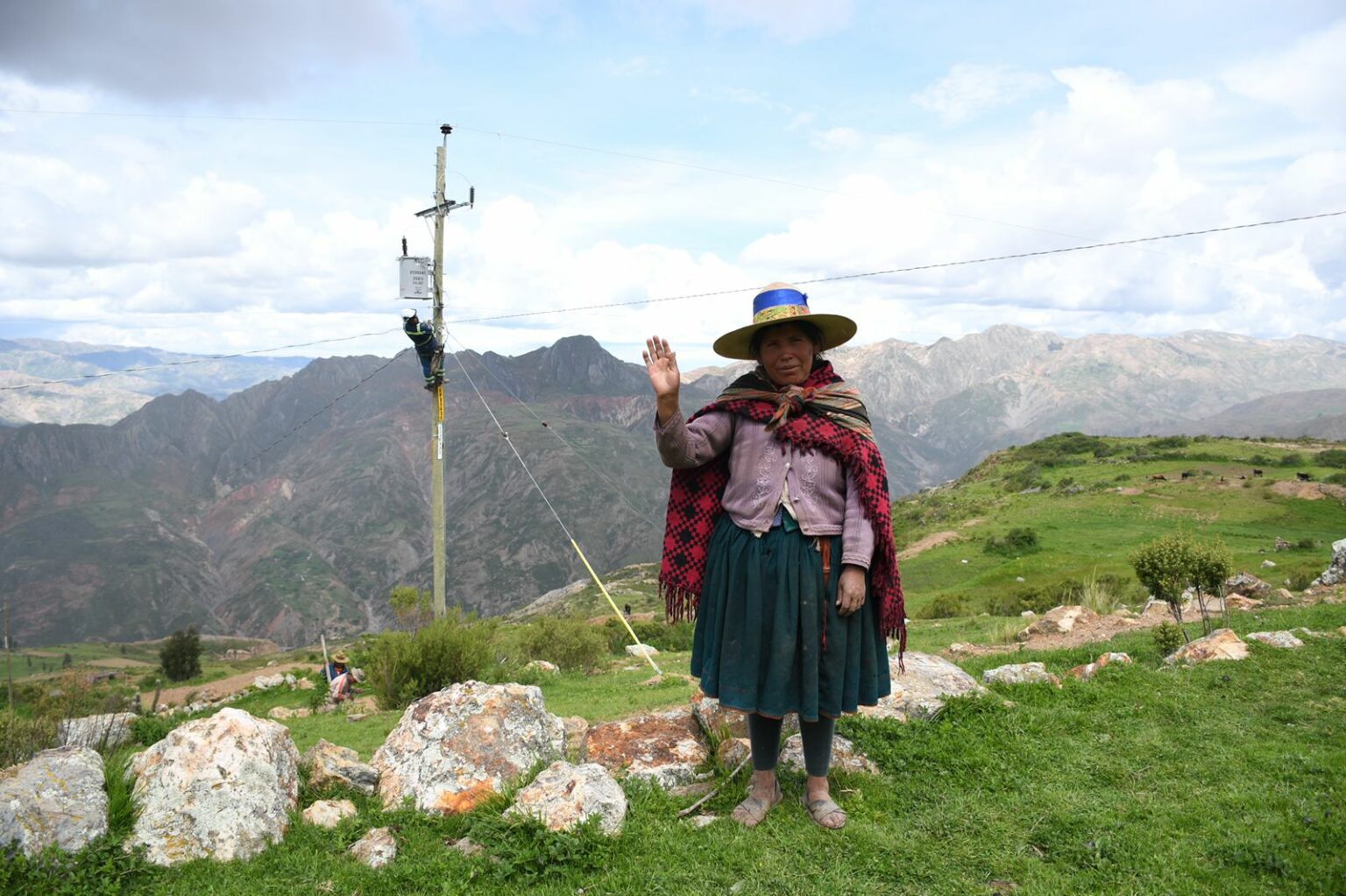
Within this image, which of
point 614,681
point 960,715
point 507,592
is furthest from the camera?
point 507,592

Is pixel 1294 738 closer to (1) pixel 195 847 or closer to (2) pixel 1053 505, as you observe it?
(1) pixel 195 847

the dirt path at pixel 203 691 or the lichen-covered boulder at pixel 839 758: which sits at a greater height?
the lichen-covered boulder at pixel 839 758

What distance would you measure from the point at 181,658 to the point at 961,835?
33249mm

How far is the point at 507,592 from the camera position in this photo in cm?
15212

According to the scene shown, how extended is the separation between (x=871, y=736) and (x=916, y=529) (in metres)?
41.7

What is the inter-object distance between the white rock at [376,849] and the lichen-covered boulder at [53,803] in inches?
50.4

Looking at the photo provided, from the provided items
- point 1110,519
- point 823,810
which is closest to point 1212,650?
point 823,810

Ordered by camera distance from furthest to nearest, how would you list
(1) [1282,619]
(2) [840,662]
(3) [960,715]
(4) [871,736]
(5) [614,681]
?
1. (5) [614,681]
2. (1) [1282,619]
3. (3) [960,715]
4. (4) [871,736]
5. (2) [840,662]

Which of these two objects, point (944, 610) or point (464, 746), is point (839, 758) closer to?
point (464, 746)

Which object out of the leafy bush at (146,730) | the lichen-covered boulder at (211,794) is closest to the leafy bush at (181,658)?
the leafy bush at (146,730)

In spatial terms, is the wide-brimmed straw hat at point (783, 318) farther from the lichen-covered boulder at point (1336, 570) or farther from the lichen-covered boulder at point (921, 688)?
the lichen-covered boulder at point (1336, 570)

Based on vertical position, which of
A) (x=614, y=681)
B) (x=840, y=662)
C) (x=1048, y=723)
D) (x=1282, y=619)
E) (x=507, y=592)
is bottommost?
(x=507, y=592)

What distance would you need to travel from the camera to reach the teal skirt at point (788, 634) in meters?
3.74

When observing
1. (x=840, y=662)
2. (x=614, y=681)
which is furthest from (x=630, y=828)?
(x=614, y=681)
